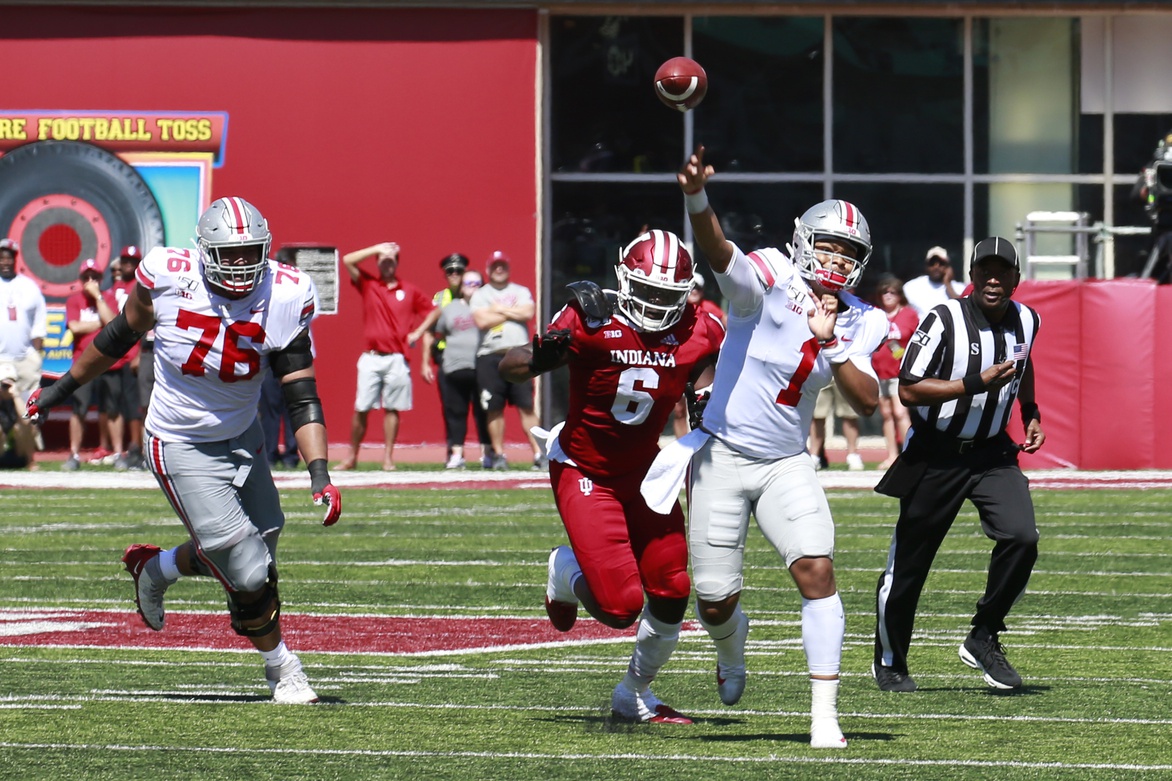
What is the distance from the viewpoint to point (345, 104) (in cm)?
2175

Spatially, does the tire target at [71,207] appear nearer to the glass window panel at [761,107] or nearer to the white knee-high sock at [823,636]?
the glass window panel at [761,107]

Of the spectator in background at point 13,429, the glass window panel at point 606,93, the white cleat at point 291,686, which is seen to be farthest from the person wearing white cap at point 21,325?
the white cleat at point 291,686

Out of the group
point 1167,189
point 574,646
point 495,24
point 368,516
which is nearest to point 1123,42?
point 1167,189

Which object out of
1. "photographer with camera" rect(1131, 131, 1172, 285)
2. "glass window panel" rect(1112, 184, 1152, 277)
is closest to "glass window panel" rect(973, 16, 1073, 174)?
"glass window panel" rect(1112, 184, 1152, 277)

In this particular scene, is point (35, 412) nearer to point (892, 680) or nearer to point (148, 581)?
point (148, 581)

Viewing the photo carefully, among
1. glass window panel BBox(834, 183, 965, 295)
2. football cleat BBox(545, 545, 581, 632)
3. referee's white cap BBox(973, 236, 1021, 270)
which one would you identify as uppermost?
glass window panel BBox(834, 183, 965, 295)

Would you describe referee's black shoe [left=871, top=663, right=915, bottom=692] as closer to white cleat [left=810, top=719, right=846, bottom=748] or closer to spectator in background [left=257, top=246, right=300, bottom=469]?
white cleat [left=810, top=719, right=846, bottom=748]

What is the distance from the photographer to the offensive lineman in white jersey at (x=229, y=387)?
23.5ft

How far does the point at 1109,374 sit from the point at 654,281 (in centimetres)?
1214

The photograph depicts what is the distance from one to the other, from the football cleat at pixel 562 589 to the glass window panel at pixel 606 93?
49.6 ft

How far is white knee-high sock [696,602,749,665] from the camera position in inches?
262

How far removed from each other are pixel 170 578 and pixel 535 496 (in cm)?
804

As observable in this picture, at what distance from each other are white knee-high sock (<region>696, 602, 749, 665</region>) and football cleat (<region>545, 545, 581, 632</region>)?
635 millimetres

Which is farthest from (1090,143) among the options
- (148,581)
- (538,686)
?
(148,581)
